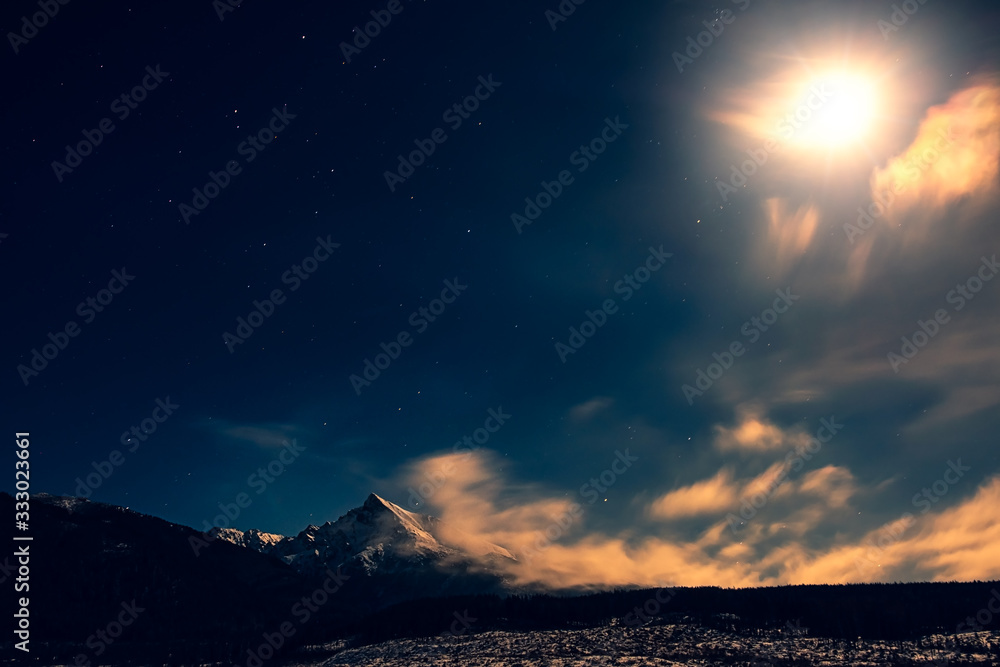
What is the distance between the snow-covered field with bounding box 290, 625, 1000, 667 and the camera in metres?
90.0

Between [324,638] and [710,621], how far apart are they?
Answer: 98213 millimetres

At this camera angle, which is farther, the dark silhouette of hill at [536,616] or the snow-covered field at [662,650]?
the dark silhouette of hill at [536,616]

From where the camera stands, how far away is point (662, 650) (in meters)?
98.1

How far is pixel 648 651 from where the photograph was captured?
96.9 m

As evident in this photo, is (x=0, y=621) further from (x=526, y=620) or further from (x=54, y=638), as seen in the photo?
(x=526, y=620)

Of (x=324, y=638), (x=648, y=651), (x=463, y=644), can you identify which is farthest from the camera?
(x=324, y=638)

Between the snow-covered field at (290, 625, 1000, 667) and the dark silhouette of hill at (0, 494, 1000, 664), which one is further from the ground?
the dark silhouette of hill at (0, 494, 1000, 664)

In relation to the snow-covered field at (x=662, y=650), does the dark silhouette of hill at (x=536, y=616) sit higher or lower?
higher

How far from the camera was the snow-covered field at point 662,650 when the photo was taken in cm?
9000

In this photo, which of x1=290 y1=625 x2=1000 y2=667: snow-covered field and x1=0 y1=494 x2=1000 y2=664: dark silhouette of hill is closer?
x1=290 y1=625 x2=1000 y2=667: snow-covered field

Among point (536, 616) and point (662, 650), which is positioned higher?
point (536, 616)

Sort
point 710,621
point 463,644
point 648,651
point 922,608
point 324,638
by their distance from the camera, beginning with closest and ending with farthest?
1. point 648,651
2. point 463,644
3. point 710,621
4. point 922,608
5. point 324,638

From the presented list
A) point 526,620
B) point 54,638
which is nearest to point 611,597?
point 526,620

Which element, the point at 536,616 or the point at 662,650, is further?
the point at 536,616
